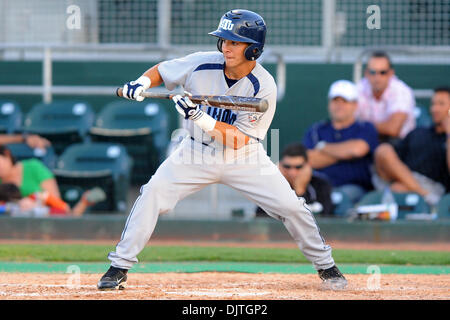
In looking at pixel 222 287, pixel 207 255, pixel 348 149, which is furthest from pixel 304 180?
pixel 222 287

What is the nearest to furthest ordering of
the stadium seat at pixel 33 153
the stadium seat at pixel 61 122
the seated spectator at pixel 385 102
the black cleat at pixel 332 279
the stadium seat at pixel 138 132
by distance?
1. the black cleat at pixel 332 279
2. the seated spectator at pixel 385 102
3. the stadium seat at pixel 33 153
4. the stadium seat at pixel 138 132
5. the stadium seat at pixel 61 122

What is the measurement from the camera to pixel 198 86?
212 inches

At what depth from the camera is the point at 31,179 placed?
28.5 ft

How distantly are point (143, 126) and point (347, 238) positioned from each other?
109 inches

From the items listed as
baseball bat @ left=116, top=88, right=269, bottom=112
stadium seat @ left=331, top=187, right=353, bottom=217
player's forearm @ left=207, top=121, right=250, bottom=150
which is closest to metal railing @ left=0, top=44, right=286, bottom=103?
stadium seat @ left=331, top=187, right=353, bottom=217

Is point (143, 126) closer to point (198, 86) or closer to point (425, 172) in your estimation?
point (425, 172)

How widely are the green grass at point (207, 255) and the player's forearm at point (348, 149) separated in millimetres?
1319

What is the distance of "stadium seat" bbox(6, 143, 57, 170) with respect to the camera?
940 centimetres

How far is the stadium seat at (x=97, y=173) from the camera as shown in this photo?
8930 mm

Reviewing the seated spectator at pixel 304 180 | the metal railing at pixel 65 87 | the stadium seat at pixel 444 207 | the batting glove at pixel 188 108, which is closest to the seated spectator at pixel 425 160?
the stadium seat at pixel 444 207

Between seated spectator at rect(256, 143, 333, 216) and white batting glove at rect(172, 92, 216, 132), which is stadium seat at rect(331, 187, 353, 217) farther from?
white batting glove at rect(172, 92, 216, 132)

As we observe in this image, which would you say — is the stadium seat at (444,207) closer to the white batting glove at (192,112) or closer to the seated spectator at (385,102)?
the seated spectator at (385,102)

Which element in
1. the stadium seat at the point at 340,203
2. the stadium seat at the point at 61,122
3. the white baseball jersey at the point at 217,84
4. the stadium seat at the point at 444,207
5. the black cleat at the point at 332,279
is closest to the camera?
the white baseball jersey at the point at 217,84
